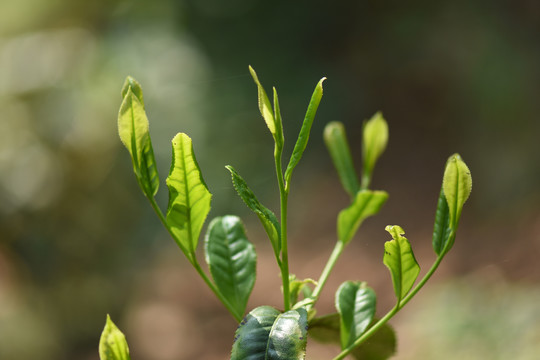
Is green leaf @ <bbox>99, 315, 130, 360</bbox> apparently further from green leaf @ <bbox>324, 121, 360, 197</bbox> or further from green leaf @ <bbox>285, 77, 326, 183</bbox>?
green leaf @ <bbox>324, 121, 360, 197</bbox>

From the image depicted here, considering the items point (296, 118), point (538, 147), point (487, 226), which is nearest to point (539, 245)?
point (487, 226)

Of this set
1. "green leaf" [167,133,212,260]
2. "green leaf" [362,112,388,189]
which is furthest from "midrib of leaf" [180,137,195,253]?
"green leaf" [362,112,388,189]

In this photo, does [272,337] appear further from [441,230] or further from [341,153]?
[341,153]

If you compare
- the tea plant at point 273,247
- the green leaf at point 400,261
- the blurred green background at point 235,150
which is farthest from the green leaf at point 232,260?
the blurred green background at point 235,150

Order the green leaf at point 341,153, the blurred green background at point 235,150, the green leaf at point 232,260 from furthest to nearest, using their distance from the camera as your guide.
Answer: the blurred green background at point 235,150 < the green leaf at point 341,153 < the green leaf at point 232,260

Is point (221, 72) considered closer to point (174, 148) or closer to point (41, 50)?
point (41, 50)

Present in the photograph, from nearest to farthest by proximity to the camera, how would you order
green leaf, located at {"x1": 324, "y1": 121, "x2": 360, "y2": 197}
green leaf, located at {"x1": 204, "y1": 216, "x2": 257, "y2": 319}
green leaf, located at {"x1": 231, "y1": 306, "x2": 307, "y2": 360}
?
green leaf, located at {"x1": 231, "y1": 306, "x2": 307, "y2": 360}, green leaf, located at {"x1": 204, "y1": 216, "x2": 257, "y2": 319}, green leaf, located at {"x1": 324, "y1": 121, "x2": 360, "y2": 197}

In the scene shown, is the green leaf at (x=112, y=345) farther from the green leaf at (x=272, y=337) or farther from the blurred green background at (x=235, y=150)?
the blurred green background at (x=235, y=150)
